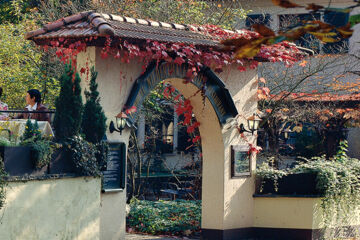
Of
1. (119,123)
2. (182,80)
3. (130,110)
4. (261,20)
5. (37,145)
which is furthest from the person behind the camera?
(261,20)

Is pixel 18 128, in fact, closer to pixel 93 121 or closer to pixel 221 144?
pixel 93 121

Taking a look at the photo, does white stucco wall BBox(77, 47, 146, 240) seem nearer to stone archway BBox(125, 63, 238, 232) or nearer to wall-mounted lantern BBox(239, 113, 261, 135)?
stone archway BBox(125, 63, 238, 232)

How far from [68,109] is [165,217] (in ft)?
16.1

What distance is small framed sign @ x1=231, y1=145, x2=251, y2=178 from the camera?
1124 cm

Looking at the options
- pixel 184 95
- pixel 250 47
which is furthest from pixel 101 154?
pixel 250 47

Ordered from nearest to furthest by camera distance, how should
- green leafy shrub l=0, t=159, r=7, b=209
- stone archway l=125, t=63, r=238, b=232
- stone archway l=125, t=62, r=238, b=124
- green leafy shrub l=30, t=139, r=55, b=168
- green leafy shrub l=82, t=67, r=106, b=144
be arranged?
green leafy shrub l=0, t=159, r=7, b=209 < green leafy shrub l=30, t=139, r=55, b=168 < green leafy shrub l=82, t=67, r=106, b=144 < stone archway l=125, t=62, r=238, b=124 < stone archway l=125, t=63, r=238, b=232

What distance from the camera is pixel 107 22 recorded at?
8.86 meters

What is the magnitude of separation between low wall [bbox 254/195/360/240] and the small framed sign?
1.81 ft

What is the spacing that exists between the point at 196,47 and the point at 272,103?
17.4 feet

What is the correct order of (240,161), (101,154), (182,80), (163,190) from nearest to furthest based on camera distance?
(101,154), (182,80), (240,161), (163,190)

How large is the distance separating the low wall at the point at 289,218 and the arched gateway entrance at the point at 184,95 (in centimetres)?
22

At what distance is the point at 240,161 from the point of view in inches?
451

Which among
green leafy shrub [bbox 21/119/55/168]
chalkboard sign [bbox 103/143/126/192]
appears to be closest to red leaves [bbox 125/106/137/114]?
chalkboard sign [bbox 103/143/126/192]

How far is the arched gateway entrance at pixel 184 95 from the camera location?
29.9 feet
